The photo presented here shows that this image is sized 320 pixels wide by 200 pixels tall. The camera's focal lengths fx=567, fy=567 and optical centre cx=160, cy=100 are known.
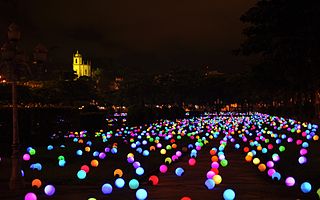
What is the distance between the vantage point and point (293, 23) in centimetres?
3055

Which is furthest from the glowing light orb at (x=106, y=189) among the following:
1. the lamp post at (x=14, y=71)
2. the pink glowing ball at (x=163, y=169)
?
the pink glowing ball at (x=163, y=169)

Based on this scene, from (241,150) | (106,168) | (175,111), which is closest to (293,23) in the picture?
(241,150)

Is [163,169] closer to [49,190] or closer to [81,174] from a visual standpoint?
[81,174]

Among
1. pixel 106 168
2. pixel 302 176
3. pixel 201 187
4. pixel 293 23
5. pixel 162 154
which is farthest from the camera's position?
pixel 293 23

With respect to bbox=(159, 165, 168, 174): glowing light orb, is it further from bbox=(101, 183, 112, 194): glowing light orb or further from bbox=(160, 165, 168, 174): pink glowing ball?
bbox=(101, 183, 112, 194): glowing light orb

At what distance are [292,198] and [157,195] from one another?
2.54m

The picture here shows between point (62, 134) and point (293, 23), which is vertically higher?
point (293, 23)

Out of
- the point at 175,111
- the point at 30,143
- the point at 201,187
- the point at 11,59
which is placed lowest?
the point at 175,111

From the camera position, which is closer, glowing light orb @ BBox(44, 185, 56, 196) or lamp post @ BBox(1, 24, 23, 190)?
glowing light orb @ BBox(44, 185, 56, 196)

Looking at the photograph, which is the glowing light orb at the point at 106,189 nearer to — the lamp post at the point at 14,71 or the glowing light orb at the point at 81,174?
the lamp post at the point at 14,71

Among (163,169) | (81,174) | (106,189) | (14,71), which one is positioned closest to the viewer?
(106,189)

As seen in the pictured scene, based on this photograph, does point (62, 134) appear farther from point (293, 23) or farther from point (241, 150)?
point (293, 23)

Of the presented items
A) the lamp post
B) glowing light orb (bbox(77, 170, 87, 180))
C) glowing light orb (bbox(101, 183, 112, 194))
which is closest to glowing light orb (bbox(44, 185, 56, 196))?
glowing light orb (bbox(101, 183, 112, 194))

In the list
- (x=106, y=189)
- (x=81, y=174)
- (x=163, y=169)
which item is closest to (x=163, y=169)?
(x=163, y=169)
